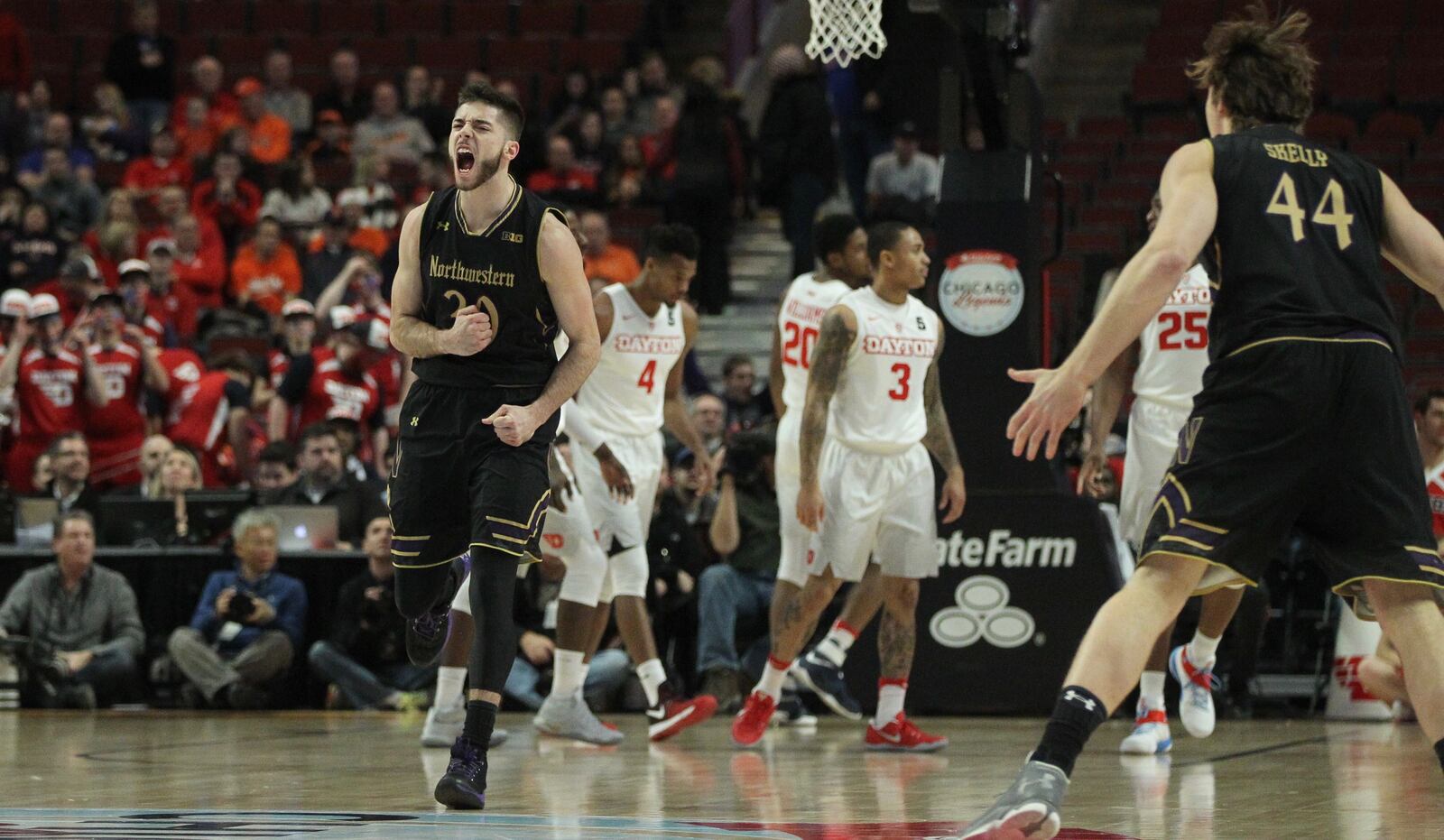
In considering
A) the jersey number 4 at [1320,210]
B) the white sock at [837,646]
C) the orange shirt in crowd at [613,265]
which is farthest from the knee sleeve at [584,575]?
the orange shirt in crowd at [613,265]

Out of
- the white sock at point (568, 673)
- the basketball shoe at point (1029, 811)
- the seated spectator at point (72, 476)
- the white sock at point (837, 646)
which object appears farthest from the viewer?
the seated spectator at point (72, 476)

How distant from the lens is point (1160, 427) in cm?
914

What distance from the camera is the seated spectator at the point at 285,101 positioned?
19984 mm

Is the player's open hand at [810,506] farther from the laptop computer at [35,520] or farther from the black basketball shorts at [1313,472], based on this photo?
the laptop computer at [35,520]

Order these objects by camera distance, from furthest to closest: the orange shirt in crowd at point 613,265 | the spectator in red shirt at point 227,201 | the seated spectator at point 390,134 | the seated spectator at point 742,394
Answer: the seated spectator at point 390,134
the spectator in red shirt at point 227,201
the orange shirt in crowd at point 613,265
the seated spectator at point 742,394

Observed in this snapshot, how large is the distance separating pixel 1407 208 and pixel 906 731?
438 cm

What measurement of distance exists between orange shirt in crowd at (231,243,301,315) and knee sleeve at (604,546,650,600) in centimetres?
833

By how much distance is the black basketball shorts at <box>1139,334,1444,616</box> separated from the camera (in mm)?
4758

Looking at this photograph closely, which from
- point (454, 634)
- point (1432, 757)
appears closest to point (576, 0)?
point (454, 634)

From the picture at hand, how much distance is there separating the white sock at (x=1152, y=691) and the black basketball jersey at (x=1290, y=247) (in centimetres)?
405

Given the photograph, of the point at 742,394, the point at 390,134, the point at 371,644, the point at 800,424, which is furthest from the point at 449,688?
the point at 390,134

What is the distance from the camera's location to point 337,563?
12172 millimetres

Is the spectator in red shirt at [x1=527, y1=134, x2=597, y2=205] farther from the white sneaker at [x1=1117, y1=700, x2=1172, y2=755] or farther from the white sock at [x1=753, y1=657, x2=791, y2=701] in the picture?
the white sneaker at [x1=1117, y1=700, x2=1172, y2=755]

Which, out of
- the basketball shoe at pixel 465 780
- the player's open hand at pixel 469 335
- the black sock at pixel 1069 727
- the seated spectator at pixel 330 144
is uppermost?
the seated spectator at pixel 330 144
